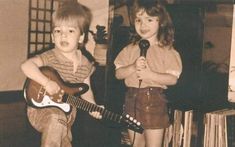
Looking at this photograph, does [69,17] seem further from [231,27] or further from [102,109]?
[231,27]

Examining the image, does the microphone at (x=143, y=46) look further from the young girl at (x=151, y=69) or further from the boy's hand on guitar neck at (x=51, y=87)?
the boy's hand on guitar neck at (x=51, y=87)

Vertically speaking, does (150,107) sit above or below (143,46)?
below

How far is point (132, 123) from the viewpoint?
39.8 inches

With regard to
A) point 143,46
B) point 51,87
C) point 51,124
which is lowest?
point 51,124

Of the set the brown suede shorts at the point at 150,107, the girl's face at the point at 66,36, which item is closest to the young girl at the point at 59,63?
the girl's face at the point at 66,36

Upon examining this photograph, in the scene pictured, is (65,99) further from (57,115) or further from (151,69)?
(151,69)

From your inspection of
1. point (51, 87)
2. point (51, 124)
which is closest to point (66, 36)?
point (51, 87)

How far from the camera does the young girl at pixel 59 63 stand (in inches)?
38.5

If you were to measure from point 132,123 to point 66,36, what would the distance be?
0.36 m

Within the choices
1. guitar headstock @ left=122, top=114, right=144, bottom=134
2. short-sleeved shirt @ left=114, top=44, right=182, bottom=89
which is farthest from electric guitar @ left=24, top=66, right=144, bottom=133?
short-sleeved shirt @ left=114, top=44, right=182, bottom=89

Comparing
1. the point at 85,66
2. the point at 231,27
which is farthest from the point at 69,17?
the point at 231,27

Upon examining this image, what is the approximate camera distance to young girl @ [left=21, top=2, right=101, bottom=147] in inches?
38.5

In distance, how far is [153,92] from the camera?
1.00m

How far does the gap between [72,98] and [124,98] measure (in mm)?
171
